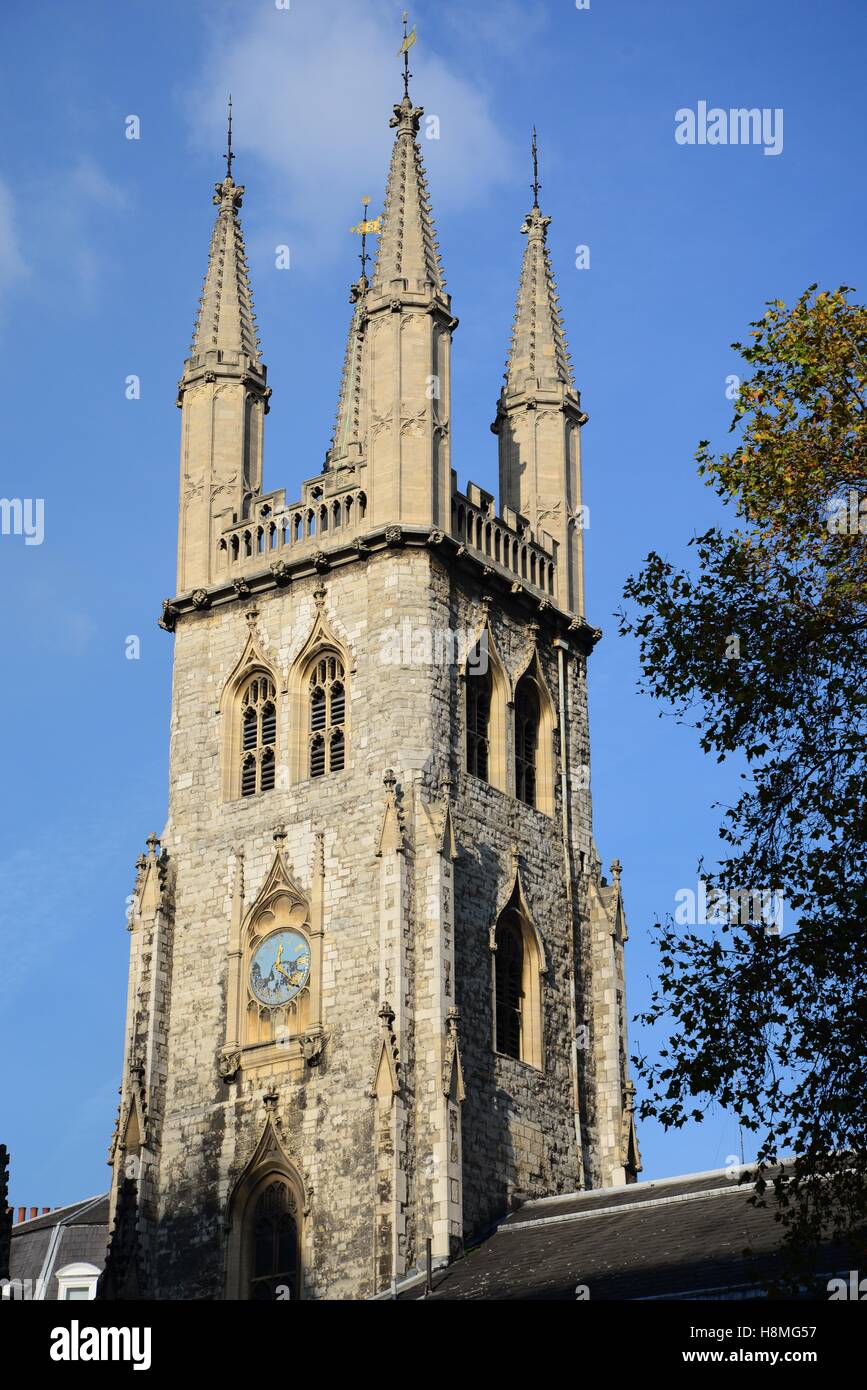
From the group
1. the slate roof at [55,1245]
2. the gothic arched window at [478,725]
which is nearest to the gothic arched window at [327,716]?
the gothic arched window at [478,725]

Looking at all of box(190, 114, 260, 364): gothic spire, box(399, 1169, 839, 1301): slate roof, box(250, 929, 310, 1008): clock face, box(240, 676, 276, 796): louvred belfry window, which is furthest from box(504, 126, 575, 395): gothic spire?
box(399, 1169, 839, 1301): slate roof

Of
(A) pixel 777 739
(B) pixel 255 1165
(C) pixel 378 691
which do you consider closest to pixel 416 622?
(C) pixel 378 691

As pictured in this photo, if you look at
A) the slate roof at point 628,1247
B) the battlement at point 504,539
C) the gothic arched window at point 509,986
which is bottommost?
the slate roof at point 628,1247

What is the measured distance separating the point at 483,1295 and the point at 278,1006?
28.6 feet

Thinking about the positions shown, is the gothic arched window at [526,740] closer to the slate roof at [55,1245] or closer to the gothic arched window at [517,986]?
the gothic arched window at [517,986]

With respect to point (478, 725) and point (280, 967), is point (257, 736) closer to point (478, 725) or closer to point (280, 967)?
point (478, 725)

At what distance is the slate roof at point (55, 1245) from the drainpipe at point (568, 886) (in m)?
11.8

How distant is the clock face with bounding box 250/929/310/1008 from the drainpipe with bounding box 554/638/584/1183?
5.79 meters

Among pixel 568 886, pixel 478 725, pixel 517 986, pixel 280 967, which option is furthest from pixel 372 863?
pixel 568 886

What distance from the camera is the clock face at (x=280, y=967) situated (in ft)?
140

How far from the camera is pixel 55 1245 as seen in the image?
4981cm

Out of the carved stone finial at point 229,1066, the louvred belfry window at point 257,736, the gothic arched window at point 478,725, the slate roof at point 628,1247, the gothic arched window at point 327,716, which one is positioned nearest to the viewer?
the slate roof at point 628,1247

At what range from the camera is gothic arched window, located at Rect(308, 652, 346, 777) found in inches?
1757

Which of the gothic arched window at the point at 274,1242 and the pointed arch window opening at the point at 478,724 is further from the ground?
the pointed arch window opening at the point at 478,724
